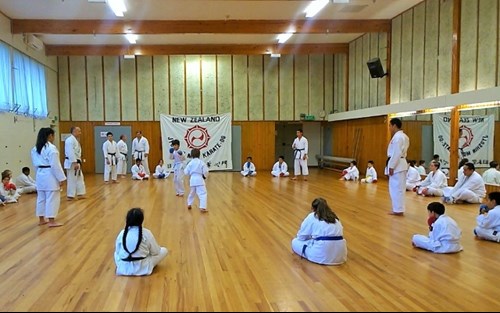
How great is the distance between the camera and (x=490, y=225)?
4.49 m

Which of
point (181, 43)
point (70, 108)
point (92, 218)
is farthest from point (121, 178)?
point (92, 218)

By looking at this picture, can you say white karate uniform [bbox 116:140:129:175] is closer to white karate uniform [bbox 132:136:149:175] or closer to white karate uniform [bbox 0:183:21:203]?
white karate uniform [bbox 132:136:149:175]

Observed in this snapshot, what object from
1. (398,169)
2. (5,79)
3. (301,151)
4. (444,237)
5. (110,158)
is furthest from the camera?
(301,151)

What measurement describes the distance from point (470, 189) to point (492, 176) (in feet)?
2.88

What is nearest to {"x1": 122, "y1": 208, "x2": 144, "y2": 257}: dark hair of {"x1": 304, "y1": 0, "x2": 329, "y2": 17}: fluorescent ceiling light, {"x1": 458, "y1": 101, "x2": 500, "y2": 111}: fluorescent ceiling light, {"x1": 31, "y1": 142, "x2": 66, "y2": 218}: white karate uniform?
{"x1": 31, "y1": 142, "x2": 66, "y2": 218}: white karate uniform

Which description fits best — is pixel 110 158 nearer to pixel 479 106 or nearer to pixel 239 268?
pixel 239 268

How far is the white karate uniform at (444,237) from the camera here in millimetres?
3957

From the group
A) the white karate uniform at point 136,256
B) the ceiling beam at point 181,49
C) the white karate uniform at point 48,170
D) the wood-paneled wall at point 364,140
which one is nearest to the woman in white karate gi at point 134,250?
the white karate uniform at point 136,256

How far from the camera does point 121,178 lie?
1239cm

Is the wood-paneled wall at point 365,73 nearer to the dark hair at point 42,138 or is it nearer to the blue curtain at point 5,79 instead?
the dark hair at point 42,138

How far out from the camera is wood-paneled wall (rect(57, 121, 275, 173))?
1443 centimetres

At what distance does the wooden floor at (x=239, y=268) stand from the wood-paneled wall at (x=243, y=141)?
830cm

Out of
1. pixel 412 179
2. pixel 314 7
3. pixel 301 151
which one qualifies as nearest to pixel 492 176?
pixel 412 179

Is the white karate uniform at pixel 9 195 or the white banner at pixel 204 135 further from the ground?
the white banner at pixel 204 135
